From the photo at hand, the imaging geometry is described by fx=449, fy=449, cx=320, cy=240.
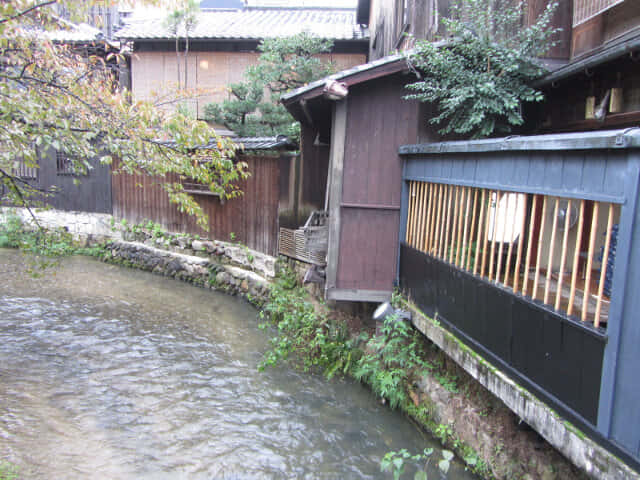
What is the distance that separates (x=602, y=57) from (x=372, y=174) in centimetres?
310

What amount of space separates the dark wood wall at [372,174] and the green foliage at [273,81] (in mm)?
7826

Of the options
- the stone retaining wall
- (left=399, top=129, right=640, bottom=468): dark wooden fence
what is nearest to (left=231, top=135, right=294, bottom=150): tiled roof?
the stone retaining wall

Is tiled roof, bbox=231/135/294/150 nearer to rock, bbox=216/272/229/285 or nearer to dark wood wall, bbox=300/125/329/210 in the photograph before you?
dark wood wall, bbox=300/125/329/210

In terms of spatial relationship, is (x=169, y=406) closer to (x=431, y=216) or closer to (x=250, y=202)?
(x=431, y=216)

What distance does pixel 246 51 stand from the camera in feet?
57.5

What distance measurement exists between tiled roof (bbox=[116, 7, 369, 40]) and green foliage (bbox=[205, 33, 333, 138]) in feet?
3.96

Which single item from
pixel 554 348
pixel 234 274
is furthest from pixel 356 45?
pixel 554 348

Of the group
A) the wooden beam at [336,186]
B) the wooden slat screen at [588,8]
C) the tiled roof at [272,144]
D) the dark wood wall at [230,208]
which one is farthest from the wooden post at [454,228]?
the dark wood wall at [230,208]

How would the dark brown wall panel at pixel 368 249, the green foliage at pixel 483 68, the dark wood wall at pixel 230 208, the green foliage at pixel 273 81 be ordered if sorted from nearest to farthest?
the green foliage at pixel 483 68 < the dark brown wall panel at pixel 368 249 < the dark wood wall at pixel 230 208 < the green foliage at pixel 273 81

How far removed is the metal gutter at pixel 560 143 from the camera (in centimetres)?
294

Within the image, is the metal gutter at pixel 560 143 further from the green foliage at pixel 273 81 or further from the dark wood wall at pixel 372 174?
the green foliage at pixel 273 81

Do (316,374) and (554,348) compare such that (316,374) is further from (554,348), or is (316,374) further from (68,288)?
(68,288)

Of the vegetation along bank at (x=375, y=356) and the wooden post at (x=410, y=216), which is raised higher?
the wooden post at (x=410, y=216)

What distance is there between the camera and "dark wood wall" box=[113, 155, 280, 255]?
36.3ft
